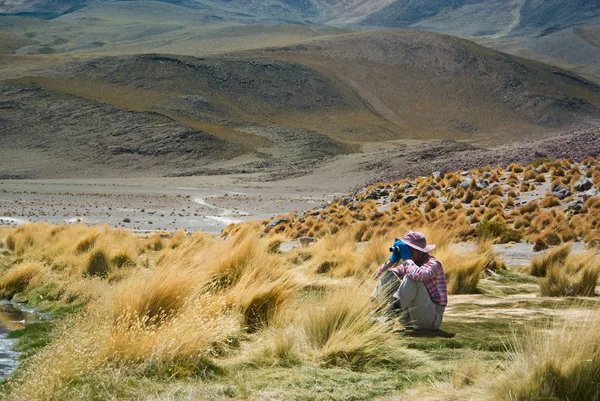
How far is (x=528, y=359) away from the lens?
16.8 ft

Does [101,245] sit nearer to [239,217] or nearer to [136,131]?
[239,217]

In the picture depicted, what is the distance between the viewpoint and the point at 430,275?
7348mm

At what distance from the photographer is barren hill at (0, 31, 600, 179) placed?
8394 cm

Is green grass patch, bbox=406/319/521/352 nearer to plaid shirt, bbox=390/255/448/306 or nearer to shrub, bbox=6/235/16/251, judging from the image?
plaid shirt, bbox=390/255/448/306

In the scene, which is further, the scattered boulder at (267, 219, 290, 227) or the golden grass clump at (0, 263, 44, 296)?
the scattered boulder at (267, 219, 290, 227)

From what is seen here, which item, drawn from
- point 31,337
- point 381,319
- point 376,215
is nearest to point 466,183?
point 376,215

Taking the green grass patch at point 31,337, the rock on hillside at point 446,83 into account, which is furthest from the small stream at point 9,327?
the rock on hillside at point 446,83

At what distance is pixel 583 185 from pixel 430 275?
14985mm

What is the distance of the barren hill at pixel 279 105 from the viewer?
8394cm

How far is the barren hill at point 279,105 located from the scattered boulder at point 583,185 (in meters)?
51.2

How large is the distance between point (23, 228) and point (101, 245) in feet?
22.4

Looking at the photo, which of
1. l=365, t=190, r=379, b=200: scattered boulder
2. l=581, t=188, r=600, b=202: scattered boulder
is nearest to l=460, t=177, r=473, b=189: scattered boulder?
l=365, t=190, r=379, b=200: scattered boulder

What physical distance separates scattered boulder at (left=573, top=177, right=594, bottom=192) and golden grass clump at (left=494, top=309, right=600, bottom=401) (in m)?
16.7

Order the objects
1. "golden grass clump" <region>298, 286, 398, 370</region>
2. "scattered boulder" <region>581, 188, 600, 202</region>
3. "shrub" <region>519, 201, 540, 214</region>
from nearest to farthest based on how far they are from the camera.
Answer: "golden grass clump" <region>298, 286, 398, 370</region>, "scattered boulder" <region>581, 188, 600, 202</region>, "shrub" <region>519, 201, 540, 214</region>
